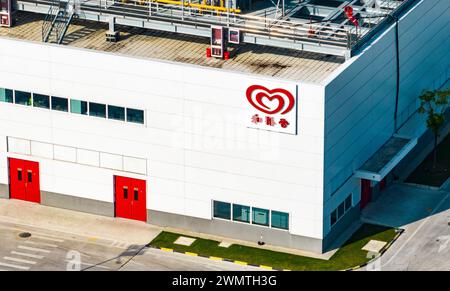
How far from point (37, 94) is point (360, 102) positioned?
2357cm

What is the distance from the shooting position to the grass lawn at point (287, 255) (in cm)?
8975

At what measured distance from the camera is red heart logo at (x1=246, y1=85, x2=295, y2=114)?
8819cm

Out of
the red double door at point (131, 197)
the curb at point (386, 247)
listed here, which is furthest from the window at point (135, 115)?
the curb at point (386, 247)

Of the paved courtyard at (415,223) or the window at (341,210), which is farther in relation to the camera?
the window at (341,210)

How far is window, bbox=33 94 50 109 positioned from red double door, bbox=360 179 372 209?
2405 centimetres

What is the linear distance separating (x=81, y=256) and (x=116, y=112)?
1066cm

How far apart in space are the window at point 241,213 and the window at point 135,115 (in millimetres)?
9115

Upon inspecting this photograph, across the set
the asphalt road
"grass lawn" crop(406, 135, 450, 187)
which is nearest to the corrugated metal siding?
the asphalt road

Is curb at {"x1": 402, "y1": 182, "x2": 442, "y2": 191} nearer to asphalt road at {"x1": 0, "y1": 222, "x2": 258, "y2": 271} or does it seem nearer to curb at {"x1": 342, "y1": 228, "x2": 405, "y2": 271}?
curb at {"x1": 342, "y1": 228, "x2": 405, "y2": 271}

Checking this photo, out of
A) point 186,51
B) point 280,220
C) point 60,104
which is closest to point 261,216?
point 280,220

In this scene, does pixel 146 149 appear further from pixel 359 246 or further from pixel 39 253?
pixel 359 246

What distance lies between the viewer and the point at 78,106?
94.8 metres

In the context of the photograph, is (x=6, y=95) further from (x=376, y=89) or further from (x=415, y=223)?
(x=415, y=223)

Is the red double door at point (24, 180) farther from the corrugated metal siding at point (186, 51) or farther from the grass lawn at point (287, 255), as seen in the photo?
the grass lawn at point (287, 255)
